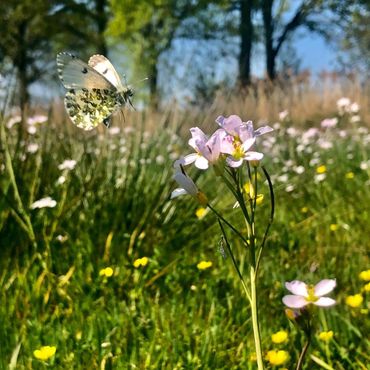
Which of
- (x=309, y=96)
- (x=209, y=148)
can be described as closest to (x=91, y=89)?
(x=209, y=148)

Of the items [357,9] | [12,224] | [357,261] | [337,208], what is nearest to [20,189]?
[12,224]

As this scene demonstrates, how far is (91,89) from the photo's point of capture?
127 centimetres

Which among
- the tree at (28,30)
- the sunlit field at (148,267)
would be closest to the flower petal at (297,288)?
the sunlit field at (148,267)

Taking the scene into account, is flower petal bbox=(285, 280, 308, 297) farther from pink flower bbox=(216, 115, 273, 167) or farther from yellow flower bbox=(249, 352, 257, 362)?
yellow flower bbox=(249, 352, 257, 362)

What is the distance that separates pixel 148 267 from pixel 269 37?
20.9 meters

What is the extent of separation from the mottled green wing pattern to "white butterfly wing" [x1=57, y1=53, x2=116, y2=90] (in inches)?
0.4

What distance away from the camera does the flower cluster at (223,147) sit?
3.64 ft

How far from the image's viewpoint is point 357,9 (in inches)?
917

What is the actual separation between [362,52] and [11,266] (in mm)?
24886

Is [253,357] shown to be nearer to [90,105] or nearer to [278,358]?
[278,358]

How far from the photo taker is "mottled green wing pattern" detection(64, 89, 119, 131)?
4.10 ft

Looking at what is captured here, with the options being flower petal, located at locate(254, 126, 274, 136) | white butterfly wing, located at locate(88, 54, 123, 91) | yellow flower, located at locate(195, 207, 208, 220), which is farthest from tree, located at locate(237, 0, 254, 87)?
flower petal, located at locate(254, 126, 274, 136)

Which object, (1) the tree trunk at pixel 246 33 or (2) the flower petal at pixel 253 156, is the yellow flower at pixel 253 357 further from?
(1) the tree trunk at pixel 246 33

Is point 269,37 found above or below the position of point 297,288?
below
